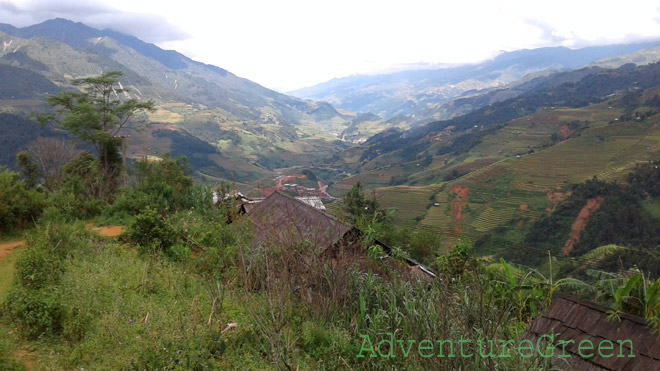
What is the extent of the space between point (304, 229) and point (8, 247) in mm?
6902

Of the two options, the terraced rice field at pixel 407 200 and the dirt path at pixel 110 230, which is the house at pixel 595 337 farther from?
the terraced rice field at pixel 407 200

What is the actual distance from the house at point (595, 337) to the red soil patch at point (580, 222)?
4342 centimetres

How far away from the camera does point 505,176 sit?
6494cm

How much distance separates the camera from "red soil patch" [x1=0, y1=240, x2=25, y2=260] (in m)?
8.17

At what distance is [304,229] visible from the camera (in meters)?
9.86

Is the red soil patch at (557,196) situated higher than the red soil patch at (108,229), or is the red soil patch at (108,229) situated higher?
the red soil patch at (108,229)

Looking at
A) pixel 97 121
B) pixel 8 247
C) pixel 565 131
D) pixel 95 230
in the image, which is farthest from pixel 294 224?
pixel 565 131

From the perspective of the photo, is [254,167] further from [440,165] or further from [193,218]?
[193,218]

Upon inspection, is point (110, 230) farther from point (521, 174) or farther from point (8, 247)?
point (521, 174)

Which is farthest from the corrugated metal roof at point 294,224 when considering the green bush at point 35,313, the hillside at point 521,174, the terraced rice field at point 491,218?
the terraced rice field at point 491,218

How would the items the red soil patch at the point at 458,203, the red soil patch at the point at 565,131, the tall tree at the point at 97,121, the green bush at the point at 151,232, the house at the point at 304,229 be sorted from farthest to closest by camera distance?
the red soil patch at the point at 565,131, the red soil patch at the point at 458,203, the tall tree at the point at 97,121, the green bush at the point at 151,232, the house at the point at 304,229

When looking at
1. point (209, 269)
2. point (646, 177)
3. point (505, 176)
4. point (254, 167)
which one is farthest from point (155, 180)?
point (254, 167)

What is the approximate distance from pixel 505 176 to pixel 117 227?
6523cm

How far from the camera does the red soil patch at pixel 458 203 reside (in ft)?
177
